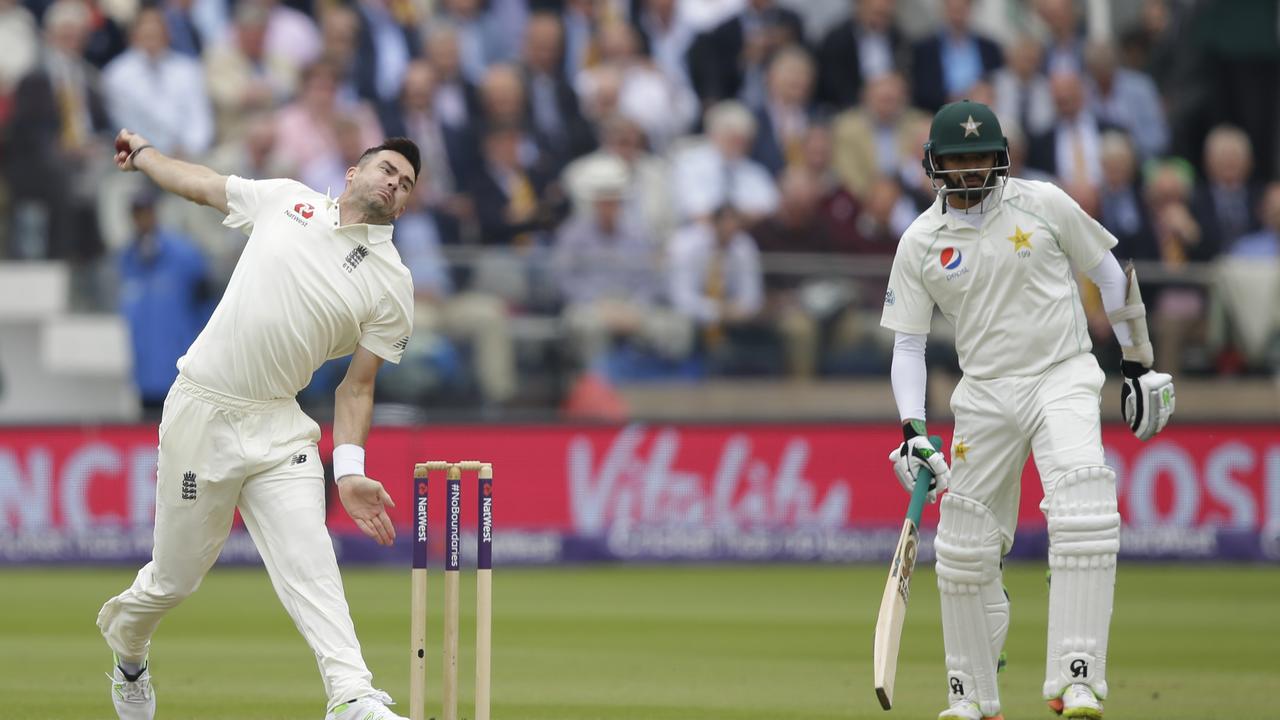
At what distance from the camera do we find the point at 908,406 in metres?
6.98

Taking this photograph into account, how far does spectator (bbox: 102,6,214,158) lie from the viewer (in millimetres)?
15352

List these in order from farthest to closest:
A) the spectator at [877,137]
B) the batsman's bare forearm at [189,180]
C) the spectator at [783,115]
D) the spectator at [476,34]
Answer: the spectator at [476,34] < the spectator at [783,115] < the spectator at [877,137] < the batsman's bare forearm at [189,180]

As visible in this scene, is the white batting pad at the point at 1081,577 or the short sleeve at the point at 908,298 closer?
the white batting pad at the point at 1081,577

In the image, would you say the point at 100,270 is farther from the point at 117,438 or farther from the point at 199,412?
the point at 199,412

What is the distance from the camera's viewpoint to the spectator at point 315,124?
591 inches

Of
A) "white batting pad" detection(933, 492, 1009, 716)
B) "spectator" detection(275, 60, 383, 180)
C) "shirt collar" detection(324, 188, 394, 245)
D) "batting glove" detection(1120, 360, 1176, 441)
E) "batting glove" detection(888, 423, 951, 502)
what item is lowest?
"white batting pad" detection(933, 492, 1009, 716)

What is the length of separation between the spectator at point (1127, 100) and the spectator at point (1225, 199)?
3.76ft

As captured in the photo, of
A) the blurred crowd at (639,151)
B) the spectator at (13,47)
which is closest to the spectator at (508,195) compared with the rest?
the blurred crowd at (639,151)

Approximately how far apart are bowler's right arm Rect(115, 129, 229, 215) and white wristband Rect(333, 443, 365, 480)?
3.11ft

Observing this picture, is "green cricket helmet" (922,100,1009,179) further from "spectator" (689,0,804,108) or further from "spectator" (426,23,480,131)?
"spectator" (689,0,804,108)

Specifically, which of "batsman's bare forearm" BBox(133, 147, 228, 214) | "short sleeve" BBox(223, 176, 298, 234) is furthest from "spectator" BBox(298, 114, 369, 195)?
"short sleeve" BBox(223, 176, 298, 234)

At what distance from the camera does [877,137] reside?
636 inches

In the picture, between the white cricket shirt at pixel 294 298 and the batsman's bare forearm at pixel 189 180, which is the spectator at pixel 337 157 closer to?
the batsman's bare forearm at pixel 189 180

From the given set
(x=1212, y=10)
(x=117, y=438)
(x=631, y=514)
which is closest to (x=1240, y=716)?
(x=631, y=514)
